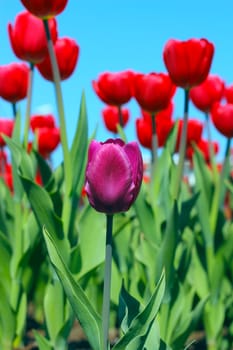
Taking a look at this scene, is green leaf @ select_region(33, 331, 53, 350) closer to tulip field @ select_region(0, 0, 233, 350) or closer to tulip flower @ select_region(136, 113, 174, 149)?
tulip field @ select_region(0, 0, 233, 350)

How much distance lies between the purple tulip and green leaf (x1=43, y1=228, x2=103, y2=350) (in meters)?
0.14

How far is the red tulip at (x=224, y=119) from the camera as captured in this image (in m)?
2.58

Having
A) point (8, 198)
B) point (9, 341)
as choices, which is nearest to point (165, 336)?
point (9, 341)

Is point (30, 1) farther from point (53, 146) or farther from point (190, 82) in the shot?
point (53, 146)

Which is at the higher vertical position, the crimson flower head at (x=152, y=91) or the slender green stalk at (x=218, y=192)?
the crimson flower head at (x=152, y=91)

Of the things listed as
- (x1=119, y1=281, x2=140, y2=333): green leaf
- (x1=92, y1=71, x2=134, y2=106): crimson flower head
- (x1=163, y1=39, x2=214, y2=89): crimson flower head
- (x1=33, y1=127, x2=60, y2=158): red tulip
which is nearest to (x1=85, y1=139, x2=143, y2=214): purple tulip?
(x1=119, y1=281, x2=140, y2=333): green leaf

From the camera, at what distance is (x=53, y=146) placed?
10.3 ft

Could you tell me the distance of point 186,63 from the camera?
6.98ft

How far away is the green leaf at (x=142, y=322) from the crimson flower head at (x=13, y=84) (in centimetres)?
144

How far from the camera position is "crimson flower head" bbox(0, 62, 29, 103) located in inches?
102

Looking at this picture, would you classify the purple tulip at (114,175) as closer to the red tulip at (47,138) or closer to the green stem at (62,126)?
the green stem at (62,126)

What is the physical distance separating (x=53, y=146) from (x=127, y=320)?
1670 millimetres

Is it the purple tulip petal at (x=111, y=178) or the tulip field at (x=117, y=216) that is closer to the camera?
the purple tulip petal at (x=111, y=178)

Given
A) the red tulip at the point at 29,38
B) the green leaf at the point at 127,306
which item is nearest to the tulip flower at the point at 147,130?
the red tulip at the point at 29,38
